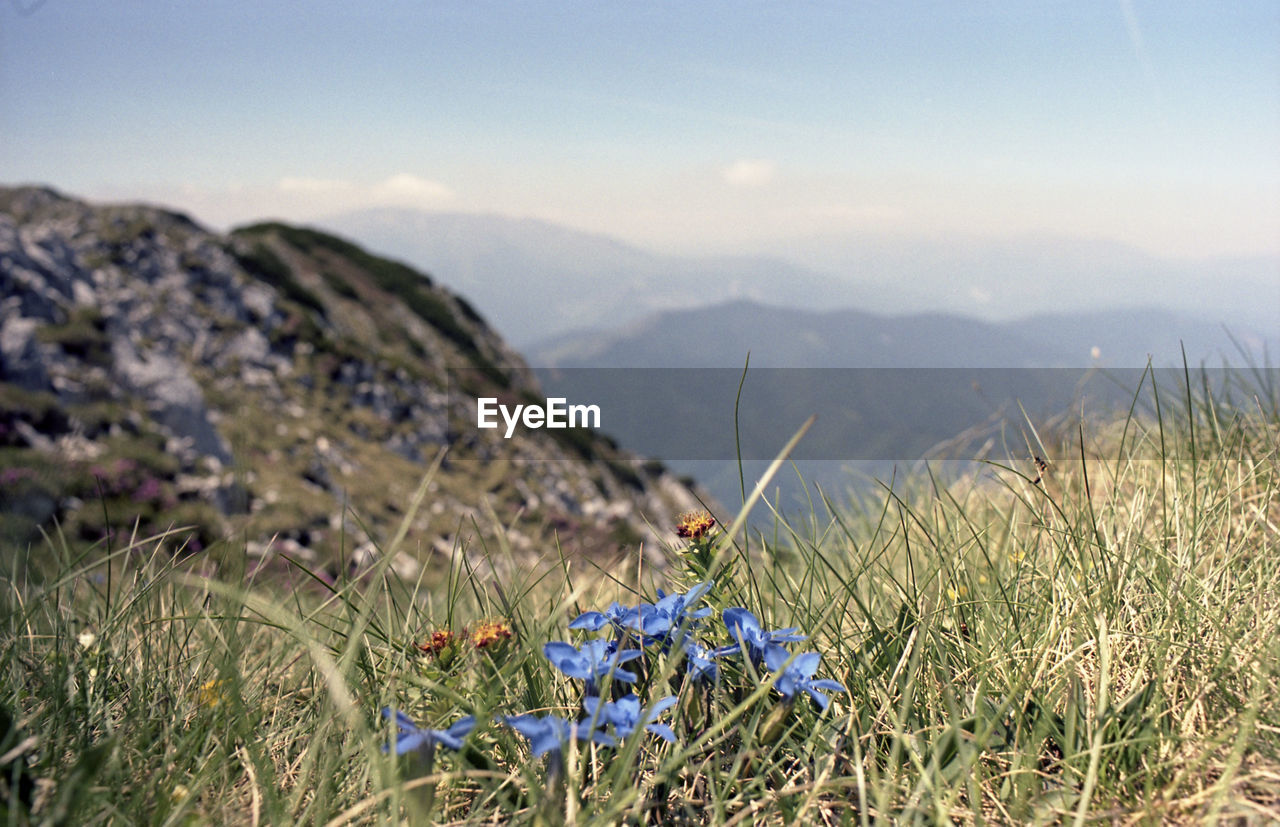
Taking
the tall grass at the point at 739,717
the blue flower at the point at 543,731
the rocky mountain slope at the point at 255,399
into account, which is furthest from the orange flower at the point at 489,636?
the rocky mountain slope at the point at 255,399

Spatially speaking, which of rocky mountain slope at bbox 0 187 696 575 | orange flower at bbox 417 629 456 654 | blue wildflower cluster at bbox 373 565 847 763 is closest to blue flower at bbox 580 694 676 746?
blue wildflower cluster at bbox 373 565 847 763

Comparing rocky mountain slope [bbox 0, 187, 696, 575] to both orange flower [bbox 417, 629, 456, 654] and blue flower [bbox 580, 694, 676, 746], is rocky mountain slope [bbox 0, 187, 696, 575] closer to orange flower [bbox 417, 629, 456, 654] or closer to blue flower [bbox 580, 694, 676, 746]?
Result: orange flower [bbox 417, 629, 456, 654]

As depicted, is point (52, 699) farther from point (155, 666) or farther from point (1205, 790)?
point (1205, 790)

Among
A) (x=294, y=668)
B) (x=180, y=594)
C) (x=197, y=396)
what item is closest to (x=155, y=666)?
(x=294, y=668)

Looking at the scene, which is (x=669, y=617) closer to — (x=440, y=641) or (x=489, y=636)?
(x=489, y=636)

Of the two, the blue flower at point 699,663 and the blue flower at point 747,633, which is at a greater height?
the blue flower at point 747,633

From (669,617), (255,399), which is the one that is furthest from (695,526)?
(255,399)

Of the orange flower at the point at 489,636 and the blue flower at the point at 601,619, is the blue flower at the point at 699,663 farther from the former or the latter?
the orange flower at the point at 489,636
